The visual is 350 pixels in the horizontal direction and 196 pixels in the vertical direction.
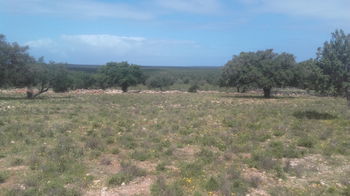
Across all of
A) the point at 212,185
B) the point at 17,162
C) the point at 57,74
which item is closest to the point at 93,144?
the point at 17,162

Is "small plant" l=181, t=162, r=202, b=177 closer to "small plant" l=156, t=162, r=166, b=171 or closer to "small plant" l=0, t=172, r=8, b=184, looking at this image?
"small plant" l=156, t=162, r=166, b=171

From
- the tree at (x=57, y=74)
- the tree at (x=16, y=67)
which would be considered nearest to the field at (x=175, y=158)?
the tree at (x=16, y=67)

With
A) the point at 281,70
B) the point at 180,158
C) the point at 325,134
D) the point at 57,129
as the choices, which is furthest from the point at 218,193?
the point at 281,70

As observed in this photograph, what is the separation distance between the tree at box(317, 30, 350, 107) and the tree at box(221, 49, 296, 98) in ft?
64.3

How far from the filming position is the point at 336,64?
16391 millimetres

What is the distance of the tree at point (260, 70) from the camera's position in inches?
1460

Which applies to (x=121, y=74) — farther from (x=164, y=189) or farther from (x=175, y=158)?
(x=164, y=189)

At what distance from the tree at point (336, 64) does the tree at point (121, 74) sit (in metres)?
43.1

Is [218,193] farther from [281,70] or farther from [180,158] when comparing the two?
[281,70]

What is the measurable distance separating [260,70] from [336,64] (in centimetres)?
2181

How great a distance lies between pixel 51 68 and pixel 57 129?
2468 centimetres

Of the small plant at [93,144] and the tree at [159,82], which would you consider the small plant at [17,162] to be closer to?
the small plant at [93,144]

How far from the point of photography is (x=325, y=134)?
513 inches

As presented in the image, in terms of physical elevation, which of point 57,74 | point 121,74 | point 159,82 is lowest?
point 159,82
